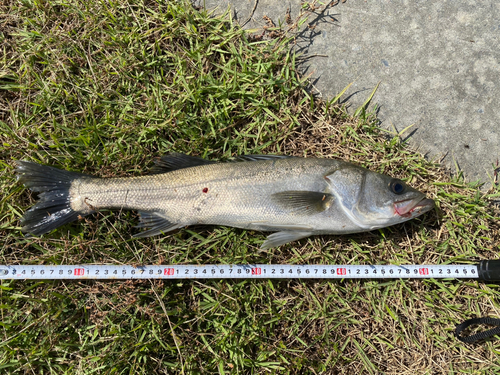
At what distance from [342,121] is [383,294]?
218 centimetres

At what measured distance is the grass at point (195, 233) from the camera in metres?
3.63

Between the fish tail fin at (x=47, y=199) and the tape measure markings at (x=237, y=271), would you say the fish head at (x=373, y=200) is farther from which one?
the fish tail fin at (x=47, y=199)

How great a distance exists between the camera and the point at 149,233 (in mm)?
3680

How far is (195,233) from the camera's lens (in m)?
3.85

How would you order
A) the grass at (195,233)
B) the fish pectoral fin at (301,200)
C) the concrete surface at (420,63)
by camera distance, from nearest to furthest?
the fish pectoral fin at (301,200) < the grass at (195,233) < the concrete surface at (420,63)

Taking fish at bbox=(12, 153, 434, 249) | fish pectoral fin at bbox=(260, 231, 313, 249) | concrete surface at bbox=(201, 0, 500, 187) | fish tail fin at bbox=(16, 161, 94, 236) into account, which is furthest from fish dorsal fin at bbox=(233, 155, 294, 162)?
fish tail fin at bbox=(16, 161, 94, 236)

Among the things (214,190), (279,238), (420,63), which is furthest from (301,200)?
(420,63)

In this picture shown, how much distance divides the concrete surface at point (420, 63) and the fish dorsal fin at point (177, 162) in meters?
1.87

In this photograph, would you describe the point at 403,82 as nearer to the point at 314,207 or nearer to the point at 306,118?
the point at 306,118

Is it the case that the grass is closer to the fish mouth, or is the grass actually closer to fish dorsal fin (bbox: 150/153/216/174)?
fish dorsal fin (bbox: 150/153/216/174)

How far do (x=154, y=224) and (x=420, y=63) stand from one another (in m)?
4.00

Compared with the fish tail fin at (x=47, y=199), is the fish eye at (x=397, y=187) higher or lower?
higher

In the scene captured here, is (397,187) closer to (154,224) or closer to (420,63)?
(420,63)

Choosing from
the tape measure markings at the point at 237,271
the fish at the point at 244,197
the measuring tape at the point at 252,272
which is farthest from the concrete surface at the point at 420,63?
the tape measure markings at the point at 237,271
